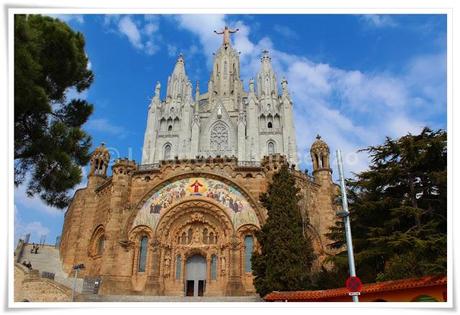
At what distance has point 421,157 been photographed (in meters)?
12.9

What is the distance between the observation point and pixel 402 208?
41.1 ft

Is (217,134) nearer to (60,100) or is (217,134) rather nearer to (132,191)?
(132,191)

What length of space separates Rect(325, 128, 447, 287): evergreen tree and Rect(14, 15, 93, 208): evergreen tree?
34.5ft

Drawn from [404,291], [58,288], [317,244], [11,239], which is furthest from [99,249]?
[404,291]

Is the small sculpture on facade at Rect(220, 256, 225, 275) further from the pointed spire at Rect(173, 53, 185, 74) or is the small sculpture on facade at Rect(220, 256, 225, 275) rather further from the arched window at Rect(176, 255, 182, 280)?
the pointed spire at Rect(173, 53, 185, 74)

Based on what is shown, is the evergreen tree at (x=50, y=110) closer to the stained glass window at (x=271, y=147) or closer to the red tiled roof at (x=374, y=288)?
the red tiled roof at (x=374, y=288)

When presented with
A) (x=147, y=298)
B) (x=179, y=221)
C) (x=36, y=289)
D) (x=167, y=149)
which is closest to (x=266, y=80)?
(x=167, y=149)

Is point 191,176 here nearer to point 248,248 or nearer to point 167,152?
point 248,248

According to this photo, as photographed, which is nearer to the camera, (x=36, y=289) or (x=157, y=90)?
(x=36, y=289)

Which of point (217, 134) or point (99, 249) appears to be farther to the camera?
point (217, 134)

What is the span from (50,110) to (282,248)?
440 inches

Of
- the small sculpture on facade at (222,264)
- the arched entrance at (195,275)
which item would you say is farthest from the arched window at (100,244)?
the small sculpture on facade at (222,264)
